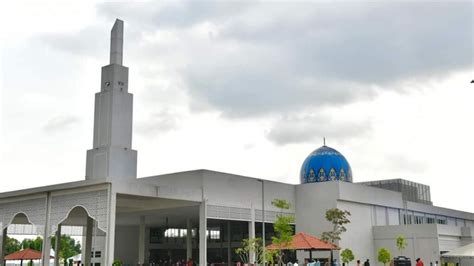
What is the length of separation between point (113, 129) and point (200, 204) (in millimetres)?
9223

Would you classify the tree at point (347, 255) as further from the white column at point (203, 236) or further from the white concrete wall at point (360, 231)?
the white column at point (203, 236)

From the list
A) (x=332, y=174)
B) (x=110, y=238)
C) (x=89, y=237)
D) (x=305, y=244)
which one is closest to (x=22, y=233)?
(x=89, y=237)

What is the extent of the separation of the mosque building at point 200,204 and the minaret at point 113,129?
8cm

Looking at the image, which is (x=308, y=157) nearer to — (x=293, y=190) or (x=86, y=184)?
(x=293, y=190)

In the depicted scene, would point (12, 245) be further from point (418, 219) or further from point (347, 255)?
point (347, 255)

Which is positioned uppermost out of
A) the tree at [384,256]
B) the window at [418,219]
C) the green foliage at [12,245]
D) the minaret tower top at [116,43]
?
the minaret tower top at [116,43]

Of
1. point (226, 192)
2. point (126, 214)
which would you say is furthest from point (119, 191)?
point (126, 214)

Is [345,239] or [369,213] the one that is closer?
[345,239]

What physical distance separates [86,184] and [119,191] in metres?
2.19

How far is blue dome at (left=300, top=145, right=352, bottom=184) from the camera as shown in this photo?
168 ft

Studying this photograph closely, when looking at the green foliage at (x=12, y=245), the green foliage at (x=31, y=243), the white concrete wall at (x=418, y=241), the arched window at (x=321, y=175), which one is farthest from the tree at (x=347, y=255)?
the green foliage at (x=12, y=245)

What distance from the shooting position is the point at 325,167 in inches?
2020

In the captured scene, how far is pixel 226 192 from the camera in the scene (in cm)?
3991

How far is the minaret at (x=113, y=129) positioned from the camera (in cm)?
4100
